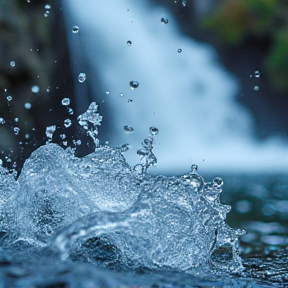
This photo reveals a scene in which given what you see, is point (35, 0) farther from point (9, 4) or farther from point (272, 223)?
point (272, 223)

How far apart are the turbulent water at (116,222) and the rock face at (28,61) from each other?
2.44 m

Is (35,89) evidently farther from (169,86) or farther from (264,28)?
(264,28)

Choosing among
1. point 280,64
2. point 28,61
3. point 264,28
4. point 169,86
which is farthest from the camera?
point 264,28

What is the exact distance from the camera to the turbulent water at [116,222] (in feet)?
4.69

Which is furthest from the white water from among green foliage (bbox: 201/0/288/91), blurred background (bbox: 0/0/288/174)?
green foliage (bbox: 201/0/288/91)

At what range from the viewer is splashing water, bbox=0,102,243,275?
1.65 m

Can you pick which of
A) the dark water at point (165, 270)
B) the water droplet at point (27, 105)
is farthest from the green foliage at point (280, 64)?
the dark water at point (165, 270)

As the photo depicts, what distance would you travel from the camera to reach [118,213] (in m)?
1.54

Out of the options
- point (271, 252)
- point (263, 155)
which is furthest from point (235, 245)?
point (263, 155)

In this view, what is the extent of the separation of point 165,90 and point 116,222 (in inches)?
219

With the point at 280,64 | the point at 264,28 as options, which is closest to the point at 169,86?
the point at 280,64

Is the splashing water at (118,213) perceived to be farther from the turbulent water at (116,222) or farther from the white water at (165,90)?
the white water at (165,90)

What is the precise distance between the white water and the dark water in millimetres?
2342

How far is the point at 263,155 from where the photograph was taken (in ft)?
24.0
